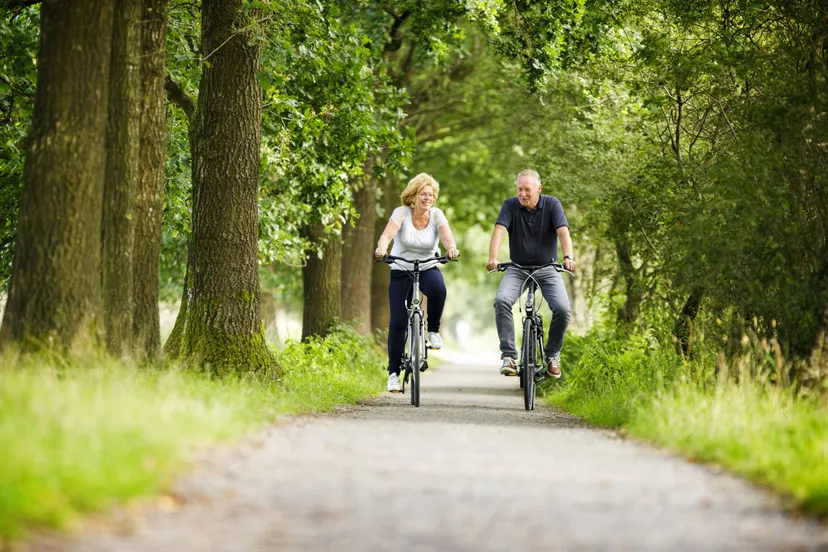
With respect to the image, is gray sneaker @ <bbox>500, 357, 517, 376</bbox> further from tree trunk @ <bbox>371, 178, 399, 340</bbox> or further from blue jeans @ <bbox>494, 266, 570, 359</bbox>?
tree trunk @ <bbox>371, 178, 399, 340</bbox>

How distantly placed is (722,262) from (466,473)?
4.48 m

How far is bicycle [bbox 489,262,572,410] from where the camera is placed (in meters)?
11.2

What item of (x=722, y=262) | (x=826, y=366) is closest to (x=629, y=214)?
(x=722, y=262)

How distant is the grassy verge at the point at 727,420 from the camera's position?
5836 millimetres

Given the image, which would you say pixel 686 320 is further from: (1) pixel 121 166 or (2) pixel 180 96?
(2) pixel 180 96

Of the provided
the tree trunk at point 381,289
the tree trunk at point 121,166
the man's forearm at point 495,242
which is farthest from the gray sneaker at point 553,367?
the tree trunk at point 381,289

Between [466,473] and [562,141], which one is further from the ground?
[562,141]

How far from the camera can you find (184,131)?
16.8 m

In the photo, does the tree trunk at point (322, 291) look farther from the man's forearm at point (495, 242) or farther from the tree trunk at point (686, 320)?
the man's forearm at point (495, 242)

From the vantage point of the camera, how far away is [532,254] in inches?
449

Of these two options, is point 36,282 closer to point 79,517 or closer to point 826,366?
point 79,517

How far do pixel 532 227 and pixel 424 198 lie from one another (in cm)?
123

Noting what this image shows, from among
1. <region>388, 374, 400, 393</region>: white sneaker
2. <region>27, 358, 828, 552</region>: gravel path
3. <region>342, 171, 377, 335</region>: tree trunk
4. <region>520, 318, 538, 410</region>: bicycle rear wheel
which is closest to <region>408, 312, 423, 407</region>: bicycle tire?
<region>388, 374, 400, 393</region>: white sneaker

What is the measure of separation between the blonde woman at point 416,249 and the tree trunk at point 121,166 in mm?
3052
